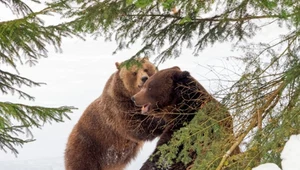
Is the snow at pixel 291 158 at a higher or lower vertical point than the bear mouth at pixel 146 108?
lower

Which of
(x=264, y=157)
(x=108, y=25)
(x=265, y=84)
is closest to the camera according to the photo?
(x=264, y=157)

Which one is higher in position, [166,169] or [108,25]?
[108,25]

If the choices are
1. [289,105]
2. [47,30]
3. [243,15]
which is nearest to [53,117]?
[47,30]

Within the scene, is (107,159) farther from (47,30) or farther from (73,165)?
(47,30)

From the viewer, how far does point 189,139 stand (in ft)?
14.1

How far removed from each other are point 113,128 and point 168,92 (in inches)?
71.0

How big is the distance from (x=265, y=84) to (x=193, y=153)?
94 centimetres

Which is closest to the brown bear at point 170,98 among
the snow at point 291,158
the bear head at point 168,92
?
the bear head at point 168,92

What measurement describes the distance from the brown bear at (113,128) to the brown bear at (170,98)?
0.83m

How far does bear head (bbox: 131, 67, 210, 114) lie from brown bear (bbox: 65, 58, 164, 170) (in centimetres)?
82

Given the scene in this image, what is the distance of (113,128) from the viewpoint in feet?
22.5

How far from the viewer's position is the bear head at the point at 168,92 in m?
5.12

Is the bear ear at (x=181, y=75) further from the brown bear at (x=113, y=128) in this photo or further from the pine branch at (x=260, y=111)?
the pine branch at (x=260, y=111)

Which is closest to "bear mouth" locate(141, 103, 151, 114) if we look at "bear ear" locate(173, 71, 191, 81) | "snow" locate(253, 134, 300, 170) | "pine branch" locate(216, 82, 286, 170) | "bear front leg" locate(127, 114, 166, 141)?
"bear ear" locate(173, 71, 191, 81)
